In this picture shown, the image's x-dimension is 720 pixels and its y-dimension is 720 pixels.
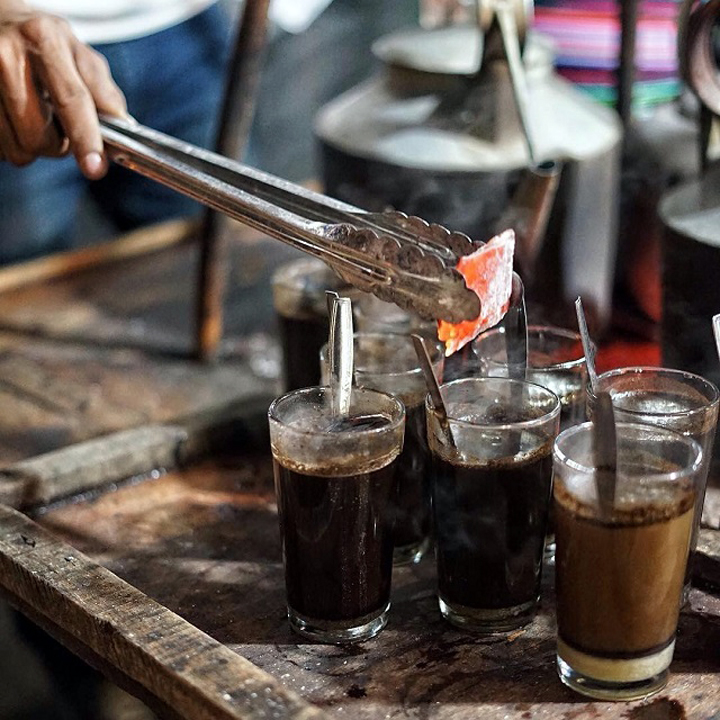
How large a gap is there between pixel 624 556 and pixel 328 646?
15.7 inches

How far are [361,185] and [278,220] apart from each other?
100 centimetres

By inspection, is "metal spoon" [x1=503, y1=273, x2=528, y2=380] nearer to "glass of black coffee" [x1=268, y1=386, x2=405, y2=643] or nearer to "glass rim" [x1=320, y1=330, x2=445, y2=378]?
"glass rim" [x1=320, y1=330, x2=445, y2=378]

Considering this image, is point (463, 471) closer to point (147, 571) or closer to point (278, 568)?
point (278, 568)

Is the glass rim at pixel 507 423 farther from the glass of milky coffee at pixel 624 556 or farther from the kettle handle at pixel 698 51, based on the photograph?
the kettle handle at pixel 698 51

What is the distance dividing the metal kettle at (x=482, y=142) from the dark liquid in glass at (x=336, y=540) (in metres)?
0.86

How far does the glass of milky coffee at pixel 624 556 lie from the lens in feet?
3.90

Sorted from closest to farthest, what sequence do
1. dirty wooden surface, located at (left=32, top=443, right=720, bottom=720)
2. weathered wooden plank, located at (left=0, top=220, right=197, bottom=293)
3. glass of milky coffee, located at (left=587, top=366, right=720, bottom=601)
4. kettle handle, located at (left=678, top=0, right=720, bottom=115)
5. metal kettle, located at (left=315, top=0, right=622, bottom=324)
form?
dirty wooden surface, located at (left=32, top=443, right=720, bottom=720), glass of milky coffee, located at (left=587, top=366, right=720, bottom=601), kettle handle, located at (left=678, top=0, right=720, bottom=115), metal kettle, located at (left=315, top=0, right=622, bottom=324), weathered wooden plank, located at (left=0, top=220, right=197, bottom=293)

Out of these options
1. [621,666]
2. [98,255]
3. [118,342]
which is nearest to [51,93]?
[118,342]

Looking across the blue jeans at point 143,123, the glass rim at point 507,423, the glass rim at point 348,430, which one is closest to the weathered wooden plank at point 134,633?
the glass rim at point 348,430

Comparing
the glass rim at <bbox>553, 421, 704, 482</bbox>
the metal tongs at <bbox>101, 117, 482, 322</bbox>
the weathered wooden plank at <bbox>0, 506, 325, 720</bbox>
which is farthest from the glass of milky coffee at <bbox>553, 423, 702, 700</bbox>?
the weathered wooden plank at <bbox>0, 506, 325, 720</bbox>

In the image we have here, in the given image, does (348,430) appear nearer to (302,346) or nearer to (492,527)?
(492,527)

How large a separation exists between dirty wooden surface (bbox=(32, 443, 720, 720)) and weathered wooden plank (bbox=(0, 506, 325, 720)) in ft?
0.37

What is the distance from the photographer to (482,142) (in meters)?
2.29

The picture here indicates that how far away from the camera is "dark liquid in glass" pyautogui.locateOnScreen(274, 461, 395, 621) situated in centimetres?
135
